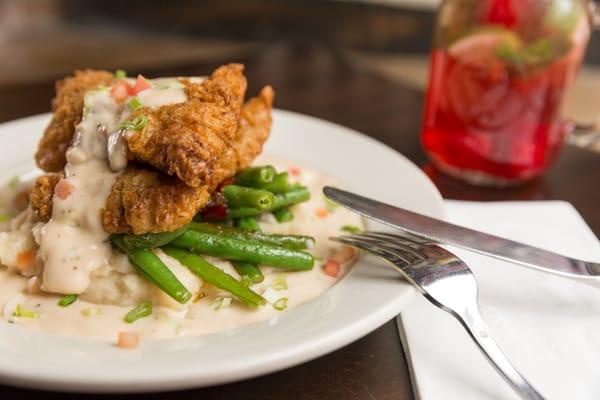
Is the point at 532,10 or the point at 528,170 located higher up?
the point at 532,10

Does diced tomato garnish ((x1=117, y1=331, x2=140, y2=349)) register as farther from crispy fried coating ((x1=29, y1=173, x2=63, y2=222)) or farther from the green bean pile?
crispy fried coating ((x1=29, y1=173, x2=63, y2=222))

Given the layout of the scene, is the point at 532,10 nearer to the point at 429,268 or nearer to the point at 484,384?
the point at 429,268

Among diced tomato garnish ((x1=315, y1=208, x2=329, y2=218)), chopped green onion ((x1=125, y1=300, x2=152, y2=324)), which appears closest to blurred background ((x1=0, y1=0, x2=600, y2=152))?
diced tomato garnish ((x1=315, y1=208, x2=329, y2=218))

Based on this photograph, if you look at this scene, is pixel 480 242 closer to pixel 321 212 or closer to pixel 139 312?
pixel 321 212

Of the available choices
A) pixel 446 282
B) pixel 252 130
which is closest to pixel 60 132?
pixel 252 130

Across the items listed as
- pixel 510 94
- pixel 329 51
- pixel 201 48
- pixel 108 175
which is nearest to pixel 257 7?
pixel 201 48
